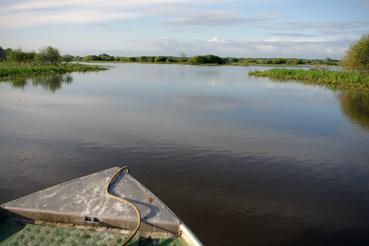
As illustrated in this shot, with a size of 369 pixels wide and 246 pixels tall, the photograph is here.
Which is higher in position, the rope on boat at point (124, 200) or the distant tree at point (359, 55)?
the distant tree at point (359, 55)

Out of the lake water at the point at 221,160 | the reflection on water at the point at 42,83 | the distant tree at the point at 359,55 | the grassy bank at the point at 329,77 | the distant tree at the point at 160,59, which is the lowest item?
the lake water at the point at 221,160

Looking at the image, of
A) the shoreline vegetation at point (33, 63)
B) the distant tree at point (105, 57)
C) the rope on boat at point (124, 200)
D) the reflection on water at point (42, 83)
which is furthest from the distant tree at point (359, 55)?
the distant tree at point (105, 57)

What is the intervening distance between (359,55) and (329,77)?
3.50 m

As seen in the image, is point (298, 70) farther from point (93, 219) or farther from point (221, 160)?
point (93, 219)

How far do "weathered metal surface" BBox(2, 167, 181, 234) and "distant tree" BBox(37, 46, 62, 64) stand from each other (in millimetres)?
46741

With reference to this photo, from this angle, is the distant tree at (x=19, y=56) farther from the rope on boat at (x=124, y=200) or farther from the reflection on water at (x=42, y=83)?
the rope on boat at (x=124, y=200)

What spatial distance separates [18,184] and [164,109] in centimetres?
923

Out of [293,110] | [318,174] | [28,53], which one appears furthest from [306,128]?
[28,53]

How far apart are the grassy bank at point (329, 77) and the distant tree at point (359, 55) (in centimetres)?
171

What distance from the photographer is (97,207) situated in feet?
15.2

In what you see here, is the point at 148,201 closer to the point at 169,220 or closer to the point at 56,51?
the point at 169,220

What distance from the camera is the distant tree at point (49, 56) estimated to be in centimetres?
4737

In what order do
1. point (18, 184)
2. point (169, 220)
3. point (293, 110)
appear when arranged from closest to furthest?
1. point (169, 220)
2. point (18, 184)
3. point (293, 110)

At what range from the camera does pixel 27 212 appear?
4641mm
